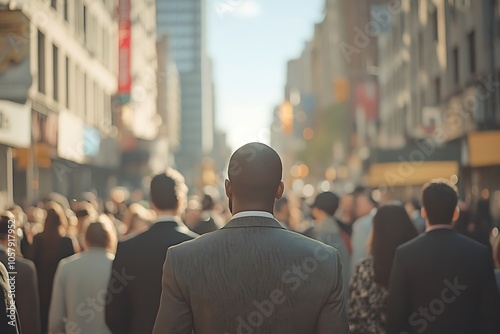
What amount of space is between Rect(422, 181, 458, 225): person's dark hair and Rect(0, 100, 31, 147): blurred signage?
17201 mm

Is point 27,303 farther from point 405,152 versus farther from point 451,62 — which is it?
point 451,62

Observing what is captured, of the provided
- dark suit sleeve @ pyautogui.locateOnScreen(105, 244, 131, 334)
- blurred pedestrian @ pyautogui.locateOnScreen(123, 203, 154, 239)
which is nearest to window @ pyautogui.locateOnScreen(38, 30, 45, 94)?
blurred pedestrian @ pyautogui.locateOnScreen(123, 203, 154, 239)

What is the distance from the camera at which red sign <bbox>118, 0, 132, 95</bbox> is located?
176 ft

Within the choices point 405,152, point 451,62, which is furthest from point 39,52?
point 451,62

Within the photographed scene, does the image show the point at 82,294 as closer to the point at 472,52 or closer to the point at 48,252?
the point at 48,252

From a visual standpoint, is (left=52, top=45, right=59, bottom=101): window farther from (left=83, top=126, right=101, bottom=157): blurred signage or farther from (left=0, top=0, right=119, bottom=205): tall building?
(left=83, top=126, right=101, bottom=157): blurred signage

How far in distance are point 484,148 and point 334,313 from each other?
2211cm

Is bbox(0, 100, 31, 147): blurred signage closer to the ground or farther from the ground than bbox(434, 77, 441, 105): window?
closer to the ground

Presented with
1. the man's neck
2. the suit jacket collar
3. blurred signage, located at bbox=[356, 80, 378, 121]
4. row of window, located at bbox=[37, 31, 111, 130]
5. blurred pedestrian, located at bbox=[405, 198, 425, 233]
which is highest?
blurred signage, located at bbox=[356, 80, 378, 121]

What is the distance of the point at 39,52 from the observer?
32.8 meters

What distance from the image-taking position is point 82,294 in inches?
289

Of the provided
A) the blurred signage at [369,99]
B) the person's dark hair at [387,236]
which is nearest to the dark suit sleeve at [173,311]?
the person's dark hair at [387,236]

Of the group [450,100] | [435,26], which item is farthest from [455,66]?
[435,26]

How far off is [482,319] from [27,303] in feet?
11.1
